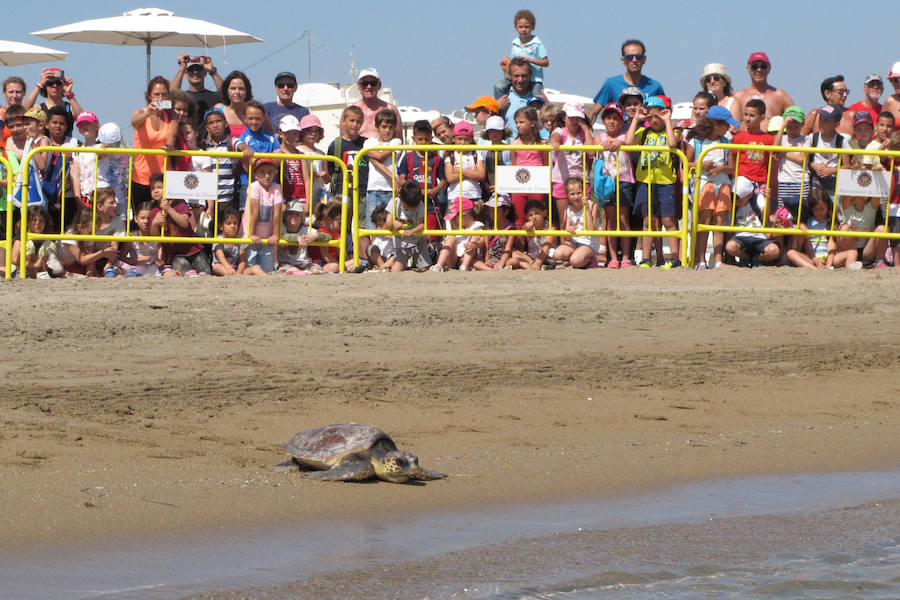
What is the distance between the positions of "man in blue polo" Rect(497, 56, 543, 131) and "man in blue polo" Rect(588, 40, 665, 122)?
29.4 inches

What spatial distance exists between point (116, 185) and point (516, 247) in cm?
355

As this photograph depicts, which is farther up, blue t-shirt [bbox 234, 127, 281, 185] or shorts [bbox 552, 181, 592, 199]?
blue t-shirt [bbox 234, 127, 281, 185]

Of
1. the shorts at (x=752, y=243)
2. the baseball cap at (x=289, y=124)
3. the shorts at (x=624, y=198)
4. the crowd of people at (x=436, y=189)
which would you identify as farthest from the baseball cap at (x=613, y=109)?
the baseball cap at (x=289, y=124)

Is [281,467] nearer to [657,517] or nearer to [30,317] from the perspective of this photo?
[657,517]

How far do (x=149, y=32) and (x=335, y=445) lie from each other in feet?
32.3

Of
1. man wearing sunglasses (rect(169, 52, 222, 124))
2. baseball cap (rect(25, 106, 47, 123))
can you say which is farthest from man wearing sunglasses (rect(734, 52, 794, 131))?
baseball cap (rect(25, 106, 47, 123))

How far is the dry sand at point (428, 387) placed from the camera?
5.52 meters

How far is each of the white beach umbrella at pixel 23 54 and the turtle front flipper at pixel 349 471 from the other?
42.7 ft

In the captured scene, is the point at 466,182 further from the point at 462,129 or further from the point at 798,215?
the point at 798,215

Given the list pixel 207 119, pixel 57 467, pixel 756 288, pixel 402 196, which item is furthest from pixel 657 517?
pixel 207 119

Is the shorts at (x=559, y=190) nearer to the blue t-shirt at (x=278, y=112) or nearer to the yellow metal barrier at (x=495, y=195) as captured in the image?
the yellow metal barrier at (x=495, y=195)

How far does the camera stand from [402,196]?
1155 cm

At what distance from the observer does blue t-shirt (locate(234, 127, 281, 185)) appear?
37.5 feet

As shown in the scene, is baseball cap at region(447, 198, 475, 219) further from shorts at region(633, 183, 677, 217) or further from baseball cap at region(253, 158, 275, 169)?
baseball cap at region(253, 158, 275, 169)
